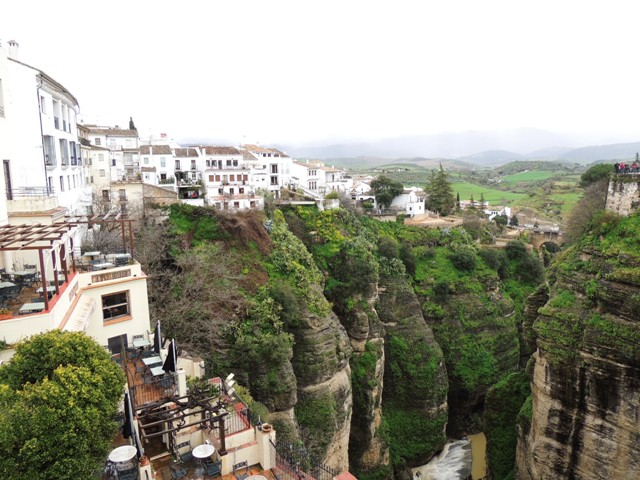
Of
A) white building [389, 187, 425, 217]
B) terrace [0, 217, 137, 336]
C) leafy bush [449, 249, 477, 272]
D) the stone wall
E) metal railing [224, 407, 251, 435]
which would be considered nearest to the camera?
terrace [0, 217, 137, 336]

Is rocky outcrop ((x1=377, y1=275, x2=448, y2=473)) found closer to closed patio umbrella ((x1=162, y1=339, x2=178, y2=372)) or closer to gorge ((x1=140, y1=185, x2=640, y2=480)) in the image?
gorge ((x1=140, y1=185, x2=640, y2=480))

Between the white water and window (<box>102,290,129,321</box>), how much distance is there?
105 feet

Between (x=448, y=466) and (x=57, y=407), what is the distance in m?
39.7

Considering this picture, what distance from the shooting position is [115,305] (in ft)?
65.0

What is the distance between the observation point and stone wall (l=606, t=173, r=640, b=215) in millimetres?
25703

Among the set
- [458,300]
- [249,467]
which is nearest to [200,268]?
[249,467]

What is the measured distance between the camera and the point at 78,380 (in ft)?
34.0

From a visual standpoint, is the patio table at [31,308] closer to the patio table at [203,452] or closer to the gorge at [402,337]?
the patio table at [203,452]

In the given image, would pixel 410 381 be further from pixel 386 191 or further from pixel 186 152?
pixel 386 191

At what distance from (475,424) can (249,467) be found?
118 feet

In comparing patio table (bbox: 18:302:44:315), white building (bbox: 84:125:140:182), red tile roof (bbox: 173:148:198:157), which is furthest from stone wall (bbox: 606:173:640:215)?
white building (bbox: 84:125:140:182)

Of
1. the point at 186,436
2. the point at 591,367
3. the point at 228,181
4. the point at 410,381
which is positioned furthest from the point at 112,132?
the point at 591,367

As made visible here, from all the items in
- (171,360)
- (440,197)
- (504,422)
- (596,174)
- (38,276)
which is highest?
(596,174)

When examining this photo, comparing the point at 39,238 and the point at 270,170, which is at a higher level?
the point at 270,170
